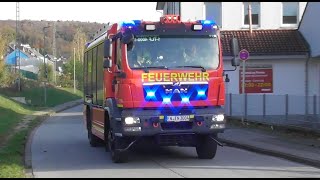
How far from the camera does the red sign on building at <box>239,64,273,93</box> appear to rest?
1155 inches

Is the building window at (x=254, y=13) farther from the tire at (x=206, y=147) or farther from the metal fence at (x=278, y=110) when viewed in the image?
the tire at (x=206, y=147)

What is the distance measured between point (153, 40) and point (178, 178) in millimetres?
3600

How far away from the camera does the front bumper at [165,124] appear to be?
41.6ft

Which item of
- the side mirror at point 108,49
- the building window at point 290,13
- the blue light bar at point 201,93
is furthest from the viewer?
the building window at point 290,13

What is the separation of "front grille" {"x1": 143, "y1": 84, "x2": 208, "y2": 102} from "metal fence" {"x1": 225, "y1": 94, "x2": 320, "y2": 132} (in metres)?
6.67

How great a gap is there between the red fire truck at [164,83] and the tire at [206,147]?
0.29 feet

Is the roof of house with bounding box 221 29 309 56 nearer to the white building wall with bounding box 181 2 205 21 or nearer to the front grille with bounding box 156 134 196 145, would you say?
the white building wall with bounding box 181 2 205 21

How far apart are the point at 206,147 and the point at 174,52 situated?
8.31ft

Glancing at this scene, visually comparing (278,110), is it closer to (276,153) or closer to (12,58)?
(276,153)

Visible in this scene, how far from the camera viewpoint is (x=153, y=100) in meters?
12.8

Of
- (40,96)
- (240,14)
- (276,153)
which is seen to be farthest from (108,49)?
(40,96)

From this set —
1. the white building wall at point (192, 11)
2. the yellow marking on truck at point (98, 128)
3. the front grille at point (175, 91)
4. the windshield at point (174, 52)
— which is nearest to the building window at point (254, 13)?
the white building wall at point (192, 11)

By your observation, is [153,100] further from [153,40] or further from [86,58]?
[86,58]

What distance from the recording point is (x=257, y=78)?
29359 mm
